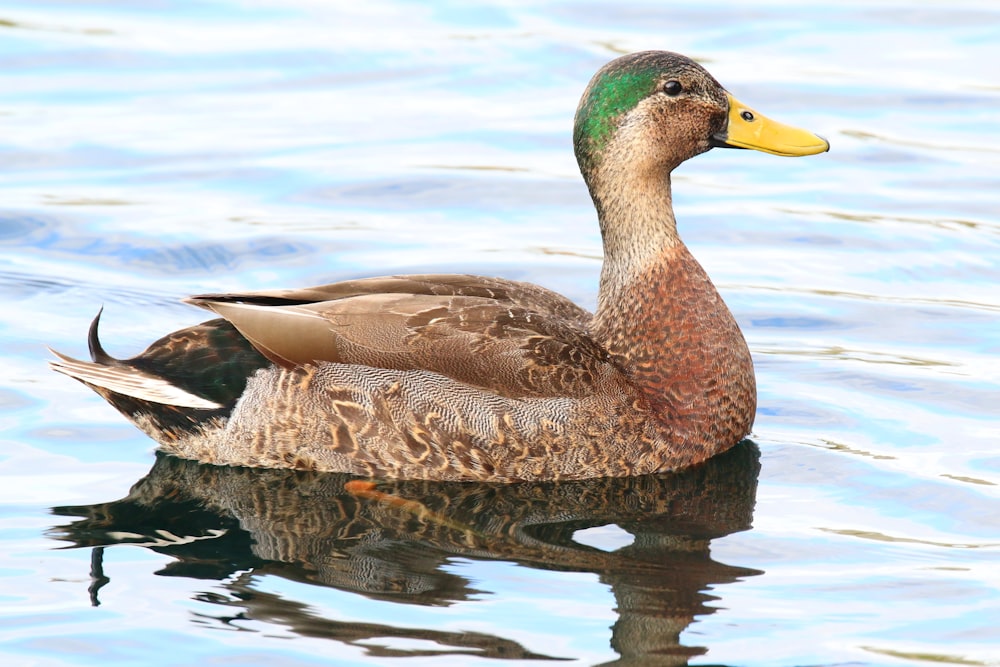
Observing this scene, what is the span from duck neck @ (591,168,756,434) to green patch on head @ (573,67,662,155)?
27 centimetres

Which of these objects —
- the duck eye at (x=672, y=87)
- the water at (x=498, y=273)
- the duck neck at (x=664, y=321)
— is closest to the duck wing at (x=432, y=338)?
the duck neck at (x=664, y=321)

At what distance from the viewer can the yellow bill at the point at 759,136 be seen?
8.73m

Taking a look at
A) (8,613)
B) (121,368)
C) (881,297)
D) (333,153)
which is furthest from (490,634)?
(333,153)

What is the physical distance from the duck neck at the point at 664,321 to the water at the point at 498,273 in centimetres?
36

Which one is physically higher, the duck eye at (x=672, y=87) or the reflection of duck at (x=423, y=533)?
the duck eye at (x=672, y=87)

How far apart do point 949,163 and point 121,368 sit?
7.55 meters

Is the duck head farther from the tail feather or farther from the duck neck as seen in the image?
the tail feather

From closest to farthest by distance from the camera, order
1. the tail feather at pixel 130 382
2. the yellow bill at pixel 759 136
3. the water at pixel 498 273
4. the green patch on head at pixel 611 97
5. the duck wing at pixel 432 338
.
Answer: the water at pixel 498 273, the duck wing at pixel 432 338, the tail feather at pixel 130 382, the green patch on head at pixel 611 97, the yellow bill at pixel 759 136

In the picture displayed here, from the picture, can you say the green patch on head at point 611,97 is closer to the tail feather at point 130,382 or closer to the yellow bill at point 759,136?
the yellow bill at point 759,136

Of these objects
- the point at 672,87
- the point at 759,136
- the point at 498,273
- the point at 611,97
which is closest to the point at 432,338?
the point at 611,97

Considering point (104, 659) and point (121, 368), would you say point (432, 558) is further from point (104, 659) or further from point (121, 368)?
point (121, 368)

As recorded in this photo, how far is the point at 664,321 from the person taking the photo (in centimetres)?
847

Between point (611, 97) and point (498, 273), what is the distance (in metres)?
2.99

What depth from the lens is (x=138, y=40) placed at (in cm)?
1598
